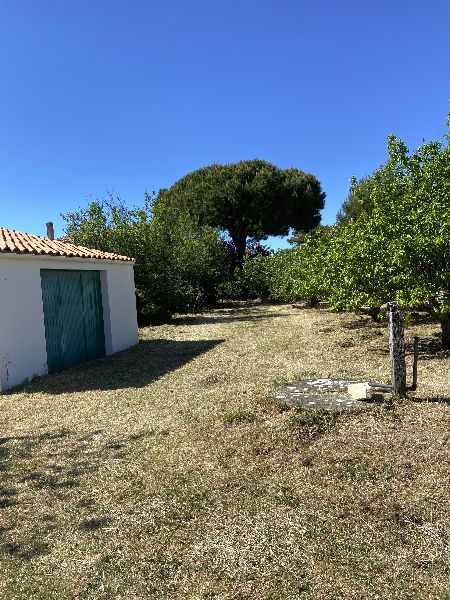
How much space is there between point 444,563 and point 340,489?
1.05 meters

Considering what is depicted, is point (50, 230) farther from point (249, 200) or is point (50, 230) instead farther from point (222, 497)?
point (222, 497)

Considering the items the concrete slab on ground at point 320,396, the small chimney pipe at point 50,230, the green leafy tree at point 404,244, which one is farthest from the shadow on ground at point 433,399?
the small chimney pipe at point 50,230

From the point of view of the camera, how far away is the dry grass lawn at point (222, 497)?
286cm

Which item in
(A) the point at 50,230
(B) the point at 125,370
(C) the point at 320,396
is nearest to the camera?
(C) the point at 320,396

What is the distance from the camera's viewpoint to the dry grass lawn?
9.37 ft

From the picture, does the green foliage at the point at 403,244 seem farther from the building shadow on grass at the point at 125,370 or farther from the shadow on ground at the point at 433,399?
the building shadow on grass at the point at 125,370

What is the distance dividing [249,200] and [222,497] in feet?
92.3

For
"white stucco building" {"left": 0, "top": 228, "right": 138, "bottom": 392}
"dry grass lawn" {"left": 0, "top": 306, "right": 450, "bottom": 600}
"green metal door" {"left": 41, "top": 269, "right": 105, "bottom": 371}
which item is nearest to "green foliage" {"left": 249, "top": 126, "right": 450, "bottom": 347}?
"dry grass lawn" {"left": 0, "top": 306, "right": 450, "bottom": 600}

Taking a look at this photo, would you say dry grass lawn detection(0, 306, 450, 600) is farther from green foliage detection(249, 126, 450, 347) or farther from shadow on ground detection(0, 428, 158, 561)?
green foliage detection(249, 126, 450, 347)

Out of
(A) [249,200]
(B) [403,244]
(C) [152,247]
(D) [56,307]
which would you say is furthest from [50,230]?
(B) [403,244]

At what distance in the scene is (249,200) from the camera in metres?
30.7

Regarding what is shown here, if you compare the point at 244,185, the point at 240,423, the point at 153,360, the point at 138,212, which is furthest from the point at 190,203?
the point at 240,423

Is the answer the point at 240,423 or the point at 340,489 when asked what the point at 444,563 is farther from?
the point at 240,423

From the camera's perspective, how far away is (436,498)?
359 centimetres
